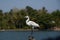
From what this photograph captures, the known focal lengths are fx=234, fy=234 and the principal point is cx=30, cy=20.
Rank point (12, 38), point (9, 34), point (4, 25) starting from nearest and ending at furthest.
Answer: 1. point (12, 38)
2. point (9, 34)
3. point (4, 25)

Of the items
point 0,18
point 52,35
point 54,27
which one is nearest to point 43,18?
point 54,27

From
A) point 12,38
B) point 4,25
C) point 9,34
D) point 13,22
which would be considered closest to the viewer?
point 12,38

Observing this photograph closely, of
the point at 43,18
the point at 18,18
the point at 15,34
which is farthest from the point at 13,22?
the point at 15,34

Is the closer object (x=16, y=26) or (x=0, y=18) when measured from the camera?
(x=16, y=26)

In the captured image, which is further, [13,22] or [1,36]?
[13,22]

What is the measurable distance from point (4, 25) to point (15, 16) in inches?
176

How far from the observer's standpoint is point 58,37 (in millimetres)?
16609

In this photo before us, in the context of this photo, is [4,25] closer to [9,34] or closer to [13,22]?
[13,22]

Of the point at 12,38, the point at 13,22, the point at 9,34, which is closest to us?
the point at 12,38

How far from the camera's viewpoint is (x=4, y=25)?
2947 centimetres

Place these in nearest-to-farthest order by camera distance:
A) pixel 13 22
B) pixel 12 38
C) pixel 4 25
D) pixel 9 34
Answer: pixel 12 38, pixel 9 34, pixel 4 25, pixel 13 22

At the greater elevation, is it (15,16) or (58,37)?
(15,16)

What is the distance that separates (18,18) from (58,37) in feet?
54.6

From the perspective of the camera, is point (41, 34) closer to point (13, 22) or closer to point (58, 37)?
point (58, 37)
